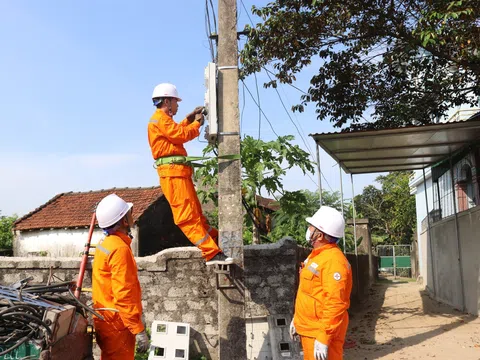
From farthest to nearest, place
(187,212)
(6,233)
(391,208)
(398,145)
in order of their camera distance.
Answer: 1. (391,208)
2. (6,233)
3. (398,145)
4. (187,212)

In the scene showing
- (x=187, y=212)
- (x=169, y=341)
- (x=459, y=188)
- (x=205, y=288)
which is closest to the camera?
(x=187, y=212)

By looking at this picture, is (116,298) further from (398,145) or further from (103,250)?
(398,145)

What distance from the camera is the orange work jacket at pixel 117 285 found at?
4160 millimetres

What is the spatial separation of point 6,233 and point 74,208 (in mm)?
4216

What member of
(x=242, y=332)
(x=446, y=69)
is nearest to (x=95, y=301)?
(x=242, y=332)

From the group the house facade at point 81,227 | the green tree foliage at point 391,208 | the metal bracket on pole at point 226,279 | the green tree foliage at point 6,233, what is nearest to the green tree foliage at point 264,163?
the metal bracket on pole at point 226,279

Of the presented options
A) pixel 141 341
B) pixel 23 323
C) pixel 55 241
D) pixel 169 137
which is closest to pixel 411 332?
pixel 169 137

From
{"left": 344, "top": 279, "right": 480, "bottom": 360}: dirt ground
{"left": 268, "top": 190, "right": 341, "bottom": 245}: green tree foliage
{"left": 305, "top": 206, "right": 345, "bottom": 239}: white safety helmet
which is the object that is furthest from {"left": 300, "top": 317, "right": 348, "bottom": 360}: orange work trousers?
{"left": 268, "top": 190, "right": 341, "bottom": 245}: green tree foliage

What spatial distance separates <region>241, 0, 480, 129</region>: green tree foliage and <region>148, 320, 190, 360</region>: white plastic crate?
5.68m

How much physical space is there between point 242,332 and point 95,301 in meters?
1.75

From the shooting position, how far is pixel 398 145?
10891mm

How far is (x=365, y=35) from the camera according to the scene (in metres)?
10.5

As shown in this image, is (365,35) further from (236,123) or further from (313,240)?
(313,240)

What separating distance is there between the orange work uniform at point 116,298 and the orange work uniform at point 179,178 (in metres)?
1.02
